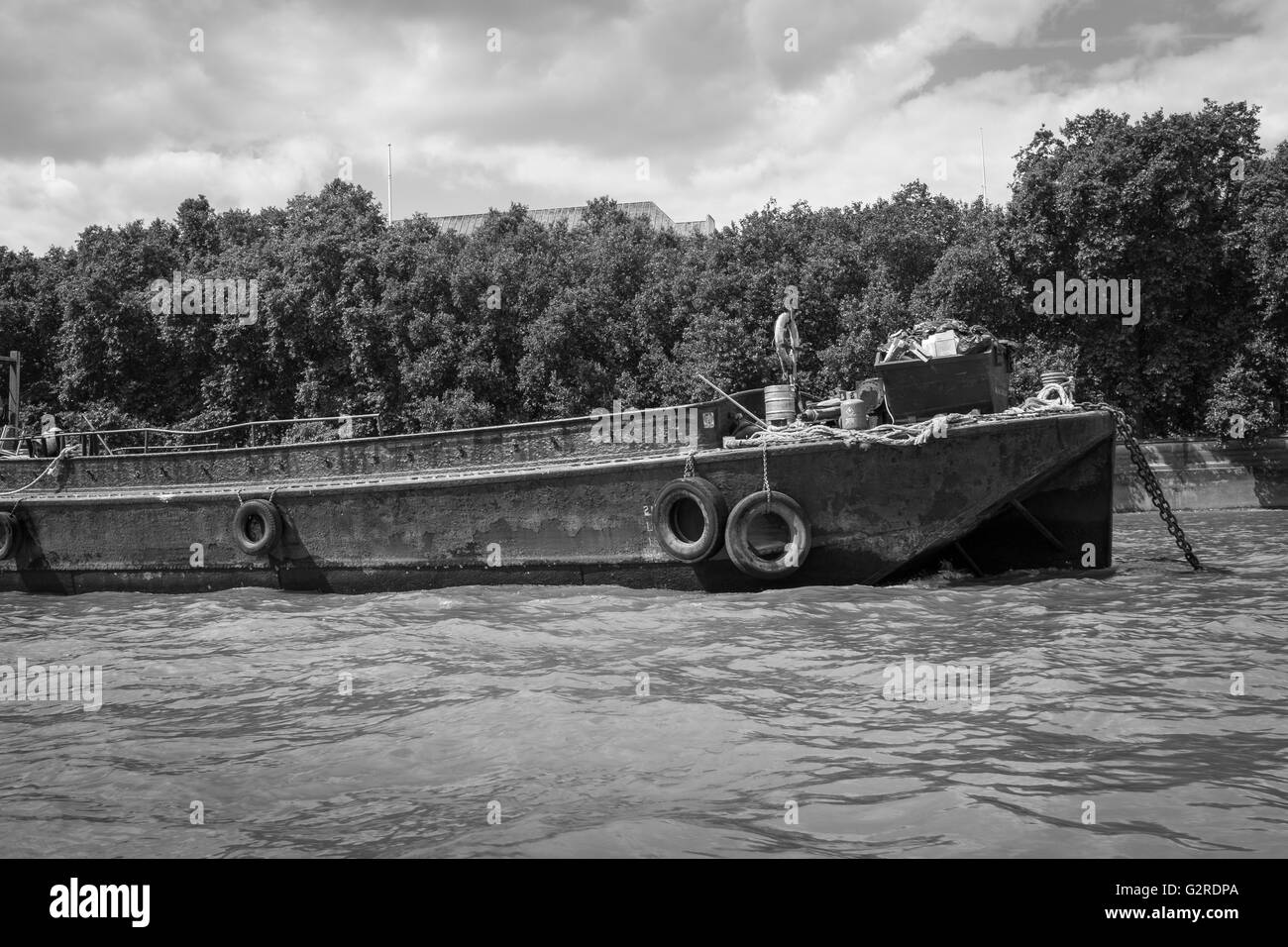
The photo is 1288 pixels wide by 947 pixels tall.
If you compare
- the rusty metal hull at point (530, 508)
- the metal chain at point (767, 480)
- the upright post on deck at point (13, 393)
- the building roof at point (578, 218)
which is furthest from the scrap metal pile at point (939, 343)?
the building roof at point (578, 218)

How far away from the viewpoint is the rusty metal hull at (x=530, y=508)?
8266 mm

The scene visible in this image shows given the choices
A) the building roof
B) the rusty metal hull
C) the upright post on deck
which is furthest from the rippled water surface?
the building roof

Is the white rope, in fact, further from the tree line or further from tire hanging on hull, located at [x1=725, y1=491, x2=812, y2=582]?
the tree line

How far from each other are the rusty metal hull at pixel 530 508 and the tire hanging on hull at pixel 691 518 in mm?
144

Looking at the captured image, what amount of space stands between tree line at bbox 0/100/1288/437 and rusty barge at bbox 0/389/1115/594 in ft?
39.2

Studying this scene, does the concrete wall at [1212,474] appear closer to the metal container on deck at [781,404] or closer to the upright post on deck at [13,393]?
the metal container on deck at [781,404]

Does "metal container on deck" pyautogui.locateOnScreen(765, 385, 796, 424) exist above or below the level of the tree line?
below

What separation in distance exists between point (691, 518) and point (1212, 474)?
16.9 metres

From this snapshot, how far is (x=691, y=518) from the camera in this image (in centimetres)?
876

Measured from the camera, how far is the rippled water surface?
3621mm

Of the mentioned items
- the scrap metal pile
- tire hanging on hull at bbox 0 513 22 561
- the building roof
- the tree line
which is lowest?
tire hanging on hull at bbox 0 513 22 561

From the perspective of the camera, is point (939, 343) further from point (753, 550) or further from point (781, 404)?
point (753, 550)
